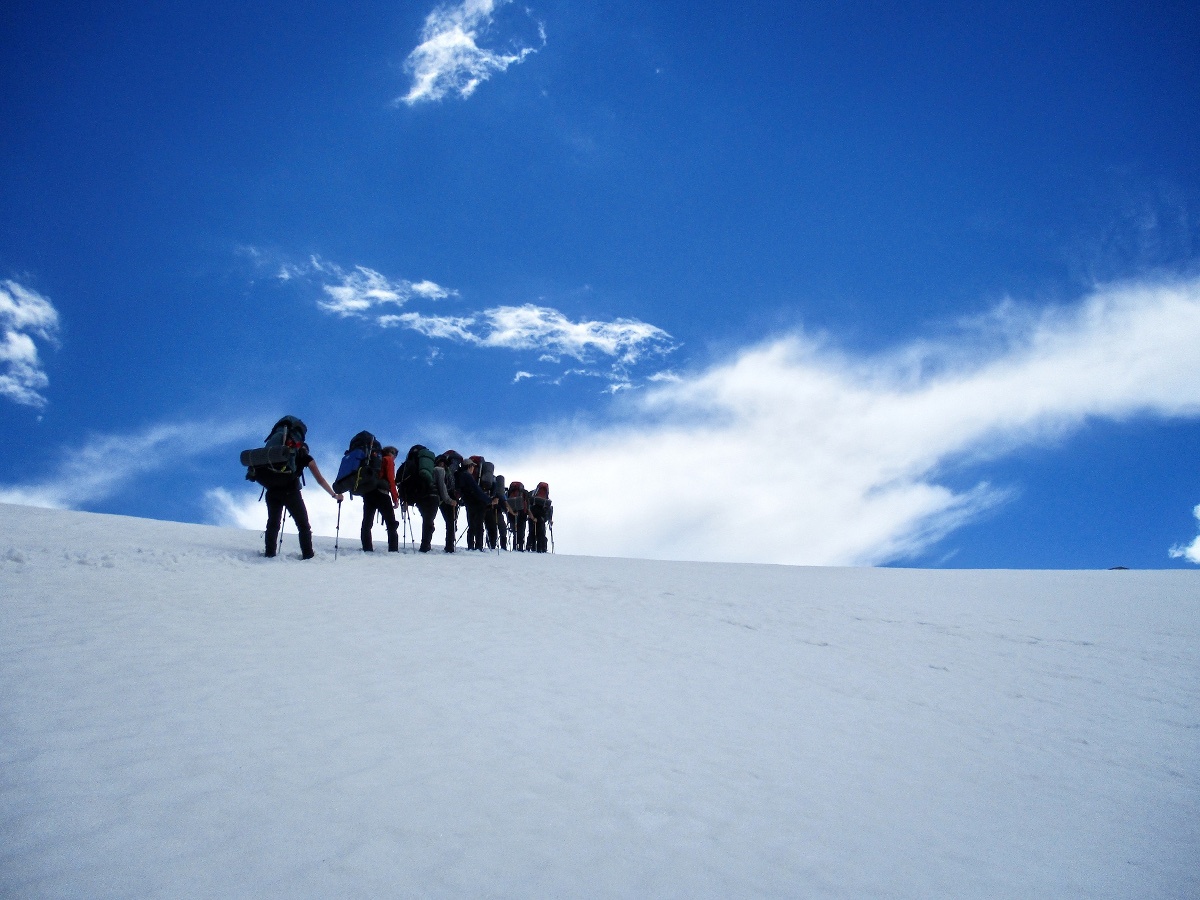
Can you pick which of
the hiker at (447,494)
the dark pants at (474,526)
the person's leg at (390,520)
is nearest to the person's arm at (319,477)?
the person's leg at (390,520)

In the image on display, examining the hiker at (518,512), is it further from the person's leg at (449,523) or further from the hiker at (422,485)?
the hiker at (422,485)

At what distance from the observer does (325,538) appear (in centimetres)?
1600

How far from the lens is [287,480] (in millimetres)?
10953

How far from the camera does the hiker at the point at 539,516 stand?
69.5 feet

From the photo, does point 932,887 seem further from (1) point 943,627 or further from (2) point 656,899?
(1) point 943,627

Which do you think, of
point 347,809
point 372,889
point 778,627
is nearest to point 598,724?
point 347,809

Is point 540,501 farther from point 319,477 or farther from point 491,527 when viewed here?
point 319,477

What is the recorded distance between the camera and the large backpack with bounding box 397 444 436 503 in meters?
14.2

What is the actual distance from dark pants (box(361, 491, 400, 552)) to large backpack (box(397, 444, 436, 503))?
883mm

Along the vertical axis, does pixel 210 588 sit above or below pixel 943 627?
above

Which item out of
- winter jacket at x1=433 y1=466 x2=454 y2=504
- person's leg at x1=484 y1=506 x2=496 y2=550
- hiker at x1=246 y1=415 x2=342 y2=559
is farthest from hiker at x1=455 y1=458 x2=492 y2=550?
hiker at x1=246 y1=415 x2=342 y2=559

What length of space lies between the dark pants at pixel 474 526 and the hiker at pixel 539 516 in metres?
4.49

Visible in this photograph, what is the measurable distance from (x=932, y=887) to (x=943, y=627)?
24.4 ft

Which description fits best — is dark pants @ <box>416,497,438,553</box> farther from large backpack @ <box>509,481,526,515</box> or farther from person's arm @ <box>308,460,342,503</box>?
large backpack @ <box>509,481,526,515</box>
